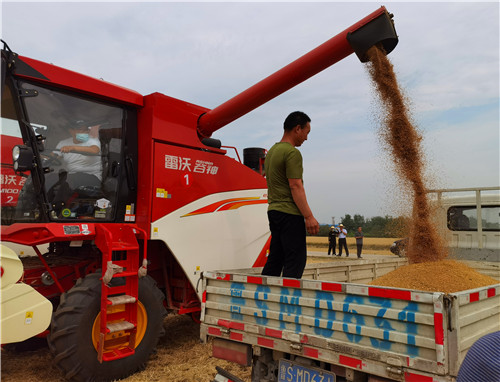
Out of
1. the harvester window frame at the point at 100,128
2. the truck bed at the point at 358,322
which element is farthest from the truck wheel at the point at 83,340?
the truck bed at the point at 358,322

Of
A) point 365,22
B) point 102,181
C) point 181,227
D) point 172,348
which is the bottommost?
point 172,348

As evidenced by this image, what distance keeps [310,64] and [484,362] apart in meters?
3.82

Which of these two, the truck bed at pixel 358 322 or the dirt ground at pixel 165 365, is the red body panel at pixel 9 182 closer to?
the dirt ground at pixel 165 365

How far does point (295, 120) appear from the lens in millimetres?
3828

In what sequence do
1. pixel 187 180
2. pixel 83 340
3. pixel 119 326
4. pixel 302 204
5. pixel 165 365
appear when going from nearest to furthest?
pixel 302 204
pixel 83 340
pixel 119 326
pixel 165 365
pixel 187 180

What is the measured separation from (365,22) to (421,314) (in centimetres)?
312

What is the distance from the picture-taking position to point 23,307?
10.7 feet

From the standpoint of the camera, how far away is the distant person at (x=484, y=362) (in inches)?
43.6

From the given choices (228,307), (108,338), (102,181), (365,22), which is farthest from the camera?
(102,181)

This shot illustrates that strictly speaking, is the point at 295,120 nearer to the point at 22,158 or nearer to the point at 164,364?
the point at 22,158

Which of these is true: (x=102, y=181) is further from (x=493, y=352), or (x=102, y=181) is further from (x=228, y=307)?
(x=493, y=352)

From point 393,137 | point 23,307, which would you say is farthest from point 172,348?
point 393,137

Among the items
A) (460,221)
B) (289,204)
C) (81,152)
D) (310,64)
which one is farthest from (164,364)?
(460,221)

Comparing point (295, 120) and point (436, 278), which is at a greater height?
point (295, 120)
